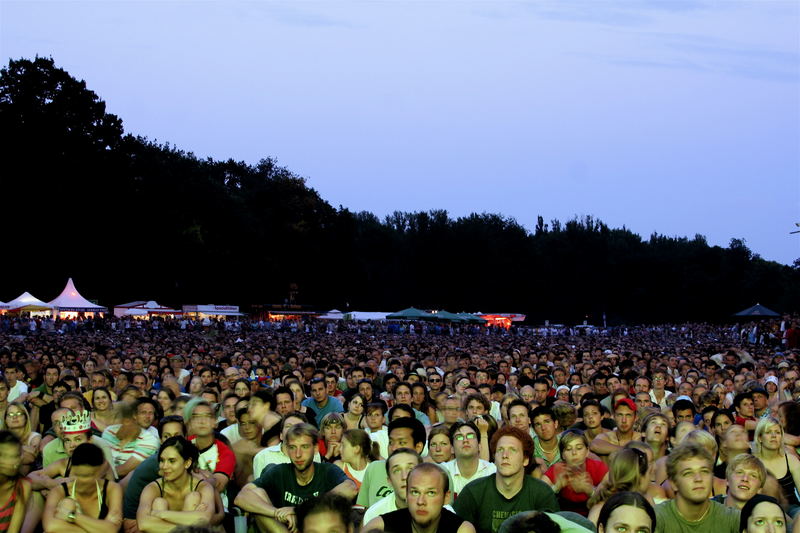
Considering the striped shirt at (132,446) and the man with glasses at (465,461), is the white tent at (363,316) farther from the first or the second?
the man with glasses at (465,461)

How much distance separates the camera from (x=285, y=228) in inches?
3415

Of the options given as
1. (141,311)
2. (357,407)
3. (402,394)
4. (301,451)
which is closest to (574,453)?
(301,451)

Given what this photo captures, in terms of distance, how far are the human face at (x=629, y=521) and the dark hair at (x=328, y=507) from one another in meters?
1.24

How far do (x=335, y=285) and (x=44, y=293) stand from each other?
96.5 ft

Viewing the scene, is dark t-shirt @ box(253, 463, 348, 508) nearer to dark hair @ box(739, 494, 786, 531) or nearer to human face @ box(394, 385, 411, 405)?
dark hair @ box(739, 494, 786, 531)

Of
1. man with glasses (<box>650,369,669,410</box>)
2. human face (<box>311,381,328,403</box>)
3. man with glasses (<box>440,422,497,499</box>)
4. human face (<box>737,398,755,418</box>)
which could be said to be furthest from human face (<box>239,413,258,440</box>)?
man with glasses (<box>650,369,669,410</box>)

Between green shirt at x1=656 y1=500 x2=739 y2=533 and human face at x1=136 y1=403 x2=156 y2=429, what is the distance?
5568 mm

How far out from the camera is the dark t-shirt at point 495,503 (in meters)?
6.22

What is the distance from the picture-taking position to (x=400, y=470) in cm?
625

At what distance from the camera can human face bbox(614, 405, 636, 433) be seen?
974 cm

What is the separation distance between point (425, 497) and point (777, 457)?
356 cm

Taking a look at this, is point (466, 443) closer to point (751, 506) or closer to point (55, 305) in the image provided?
point (751, 506)

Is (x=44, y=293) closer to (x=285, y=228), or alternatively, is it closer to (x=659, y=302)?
(x=285, y=228)

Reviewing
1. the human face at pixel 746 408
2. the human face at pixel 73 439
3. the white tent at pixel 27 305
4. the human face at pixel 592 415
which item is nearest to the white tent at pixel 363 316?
the white tent at pixel 27 305
